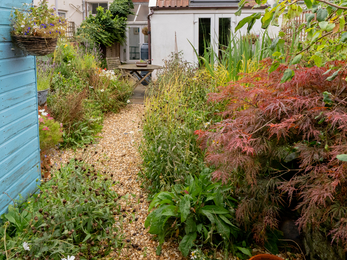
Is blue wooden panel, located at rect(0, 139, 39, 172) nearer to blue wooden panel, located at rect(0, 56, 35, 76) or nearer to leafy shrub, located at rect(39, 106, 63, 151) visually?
leafy shrub, located at rect(39, 106, 63, 151)

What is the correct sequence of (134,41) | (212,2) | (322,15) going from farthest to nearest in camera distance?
(134,41)
(212,2)
(322,15)

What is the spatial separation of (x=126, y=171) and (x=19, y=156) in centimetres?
142

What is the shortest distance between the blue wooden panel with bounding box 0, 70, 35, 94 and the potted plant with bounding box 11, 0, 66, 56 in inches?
10.6

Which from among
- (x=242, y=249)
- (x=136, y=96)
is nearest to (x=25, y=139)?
(x=242, y=249)

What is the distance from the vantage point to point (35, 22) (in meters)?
2.67

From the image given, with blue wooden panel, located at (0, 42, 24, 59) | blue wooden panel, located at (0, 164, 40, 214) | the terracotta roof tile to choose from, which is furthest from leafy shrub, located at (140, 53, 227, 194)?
the terracotta roof tile

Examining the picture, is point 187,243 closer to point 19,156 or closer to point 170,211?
point 170,211

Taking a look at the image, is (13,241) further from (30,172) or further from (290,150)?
(290,150)

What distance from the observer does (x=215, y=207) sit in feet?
8.32

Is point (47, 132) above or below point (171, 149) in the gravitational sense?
above

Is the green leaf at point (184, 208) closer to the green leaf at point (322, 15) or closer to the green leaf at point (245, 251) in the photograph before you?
the green leaf at point (245, 251)

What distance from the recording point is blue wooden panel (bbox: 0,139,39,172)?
2.68 meters

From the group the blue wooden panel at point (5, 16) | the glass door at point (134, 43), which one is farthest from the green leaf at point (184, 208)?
the glass door at point (134, 43)

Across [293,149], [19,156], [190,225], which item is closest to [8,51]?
[19,156]
